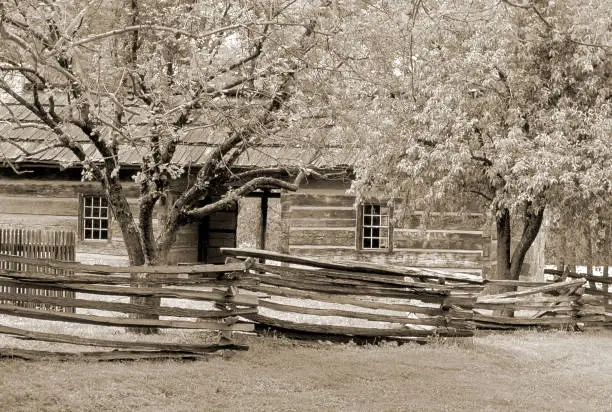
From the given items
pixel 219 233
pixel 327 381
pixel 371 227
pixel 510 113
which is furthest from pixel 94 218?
pixel 327 381

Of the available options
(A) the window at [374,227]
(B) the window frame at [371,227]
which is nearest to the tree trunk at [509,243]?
(B) the window frame at [371,227]

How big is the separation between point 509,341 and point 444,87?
16.4ft

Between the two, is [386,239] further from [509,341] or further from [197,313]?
[197,313]

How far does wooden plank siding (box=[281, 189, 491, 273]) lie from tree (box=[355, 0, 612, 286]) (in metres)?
3.96

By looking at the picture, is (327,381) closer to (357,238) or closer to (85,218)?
(357,238)

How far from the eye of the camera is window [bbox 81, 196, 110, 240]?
22594mm

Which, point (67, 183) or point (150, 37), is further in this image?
point (67, 183)

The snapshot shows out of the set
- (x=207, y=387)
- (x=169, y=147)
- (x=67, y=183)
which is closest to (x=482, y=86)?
(x=169, y=147)

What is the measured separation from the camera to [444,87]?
16.8 m

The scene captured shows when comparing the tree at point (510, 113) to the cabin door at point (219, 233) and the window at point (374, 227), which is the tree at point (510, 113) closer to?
the window at point (374, 227)

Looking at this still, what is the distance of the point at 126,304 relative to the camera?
437 inches

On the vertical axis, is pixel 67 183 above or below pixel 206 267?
above

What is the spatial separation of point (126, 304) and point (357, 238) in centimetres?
1135

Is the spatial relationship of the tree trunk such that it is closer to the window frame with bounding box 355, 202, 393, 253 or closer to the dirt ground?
the window frame with bounding box 355, 202, 393, 253
